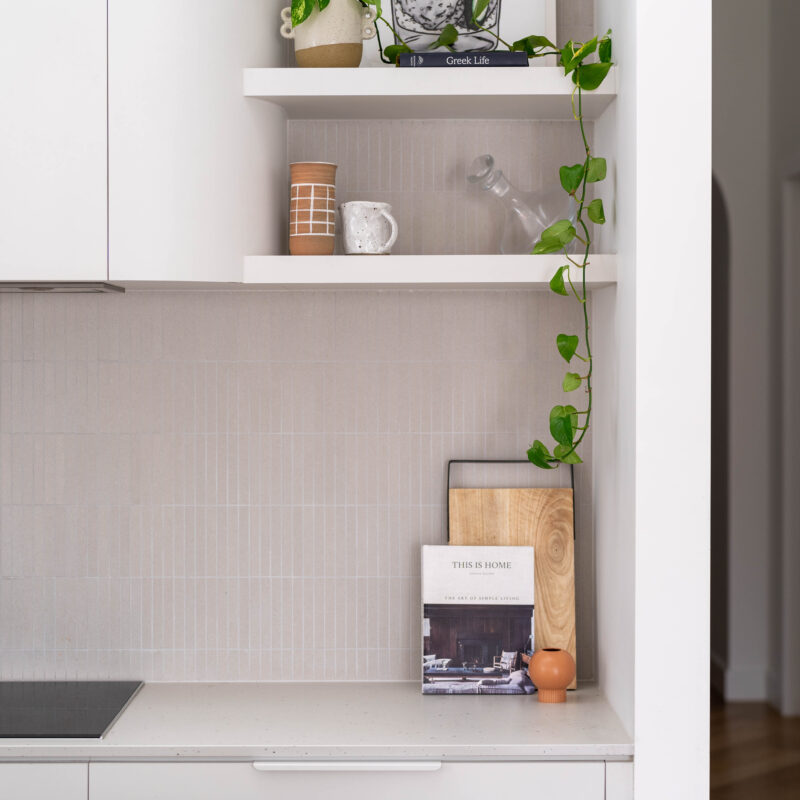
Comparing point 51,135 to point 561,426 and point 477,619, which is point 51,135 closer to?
point 561,426

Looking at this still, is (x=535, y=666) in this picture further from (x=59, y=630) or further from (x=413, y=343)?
(x=59, y=630)

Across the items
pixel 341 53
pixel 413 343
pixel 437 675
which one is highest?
pixel 341 53

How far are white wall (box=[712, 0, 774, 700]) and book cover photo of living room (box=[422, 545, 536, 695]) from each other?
8.54 feet

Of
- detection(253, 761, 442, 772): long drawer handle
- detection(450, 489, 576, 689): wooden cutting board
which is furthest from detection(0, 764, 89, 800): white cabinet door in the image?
detection(450, 489, 576, 689): wooden cutting board

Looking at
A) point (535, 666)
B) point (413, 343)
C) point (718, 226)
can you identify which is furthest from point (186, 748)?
point (718, 226)

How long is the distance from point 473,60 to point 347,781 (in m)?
1.22

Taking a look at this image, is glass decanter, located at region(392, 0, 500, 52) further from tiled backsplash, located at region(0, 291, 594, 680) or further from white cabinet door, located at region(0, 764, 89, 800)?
white cabinet door, located at region(0, 764, 89, 800)

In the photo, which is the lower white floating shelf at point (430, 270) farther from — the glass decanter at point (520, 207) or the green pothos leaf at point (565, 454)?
the green pothos leaf at point (565, 454)

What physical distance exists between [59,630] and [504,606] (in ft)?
2.85

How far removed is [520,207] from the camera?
186 cm

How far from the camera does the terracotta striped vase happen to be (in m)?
1.74

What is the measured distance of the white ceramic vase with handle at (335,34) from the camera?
5.63 feet

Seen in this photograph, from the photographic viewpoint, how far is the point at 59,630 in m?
1.93

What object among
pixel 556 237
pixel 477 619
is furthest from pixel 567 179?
pixel 477 619
